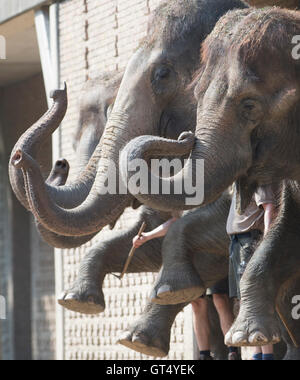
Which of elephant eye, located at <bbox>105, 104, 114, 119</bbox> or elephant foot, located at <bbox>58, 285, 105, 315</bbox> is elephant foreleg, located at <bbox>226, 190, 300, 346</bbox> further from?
elephant eye, located at <bbox>105, 104, 114, 119</bbox>

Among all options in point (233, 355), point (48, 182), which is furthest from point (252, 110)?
point (233, 355)

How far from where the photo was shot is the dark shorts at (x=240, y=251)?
6844 millimetres

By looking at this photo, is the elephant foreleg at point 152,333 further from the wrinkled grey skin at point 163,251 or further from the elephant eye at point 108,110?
the elephant eye at point 108,110

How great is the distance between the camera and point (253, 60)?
624 cm

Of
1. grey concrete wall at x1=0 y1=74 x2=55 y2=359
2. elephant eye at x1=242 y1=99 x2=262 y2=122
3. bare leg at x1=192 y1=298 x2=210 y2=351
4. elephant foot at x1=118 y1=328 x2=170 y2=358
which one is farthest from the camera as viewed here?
grey concrete wall at x1=0 y1=74 x2=55 y2=359

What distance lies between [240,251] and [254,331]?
87cm

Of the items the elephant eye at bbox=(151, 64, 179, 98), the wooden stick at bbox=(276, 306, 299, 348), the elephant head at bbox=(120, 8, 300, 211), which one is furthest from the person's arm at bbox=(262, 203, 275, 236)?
the elephant eye at bbox=(151, 64, 179, 98)

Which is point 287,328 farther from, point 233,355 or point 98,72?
point 98,72

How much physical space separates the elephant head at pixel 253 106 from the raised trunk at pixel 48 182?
109 cm

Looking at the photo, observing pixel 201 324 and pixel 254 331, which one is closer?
pixel 254 331

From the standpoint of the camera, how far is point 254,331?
6113 millimetres

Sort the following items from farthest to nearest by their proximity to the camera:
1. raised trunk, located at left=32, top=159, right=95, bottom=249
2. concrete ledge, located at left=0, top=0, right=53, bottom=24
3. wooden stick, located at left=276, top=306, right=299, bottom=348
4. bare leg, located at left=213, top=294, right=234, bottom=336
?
concrete ledge, located at left=0, top=0, right=53, bottom=24
bare leg, located at left=213, top=294, right=234, bottom=336
raised trunk, located at left=32, top=159, right=95, bottom=249
wooden stick, located at left=276, top=306, right=299, bottom=348

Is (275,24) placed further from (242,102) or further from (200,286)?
(200,286)

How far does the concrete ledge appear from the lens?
1194cm
